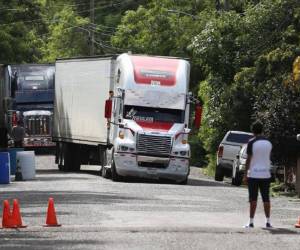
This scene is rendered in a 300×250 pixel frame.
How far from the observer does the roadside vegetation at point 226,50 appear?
112ft

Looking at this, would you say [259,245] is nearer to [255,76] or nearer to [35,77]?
[255,76]

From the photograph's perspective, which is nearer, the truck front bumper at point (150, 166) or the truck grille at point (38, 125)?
the truck front bumper at point (150, 166)

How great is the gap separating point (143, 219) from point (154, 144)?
44.0 feet

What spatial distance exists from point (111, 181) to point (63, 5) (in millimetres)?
55658

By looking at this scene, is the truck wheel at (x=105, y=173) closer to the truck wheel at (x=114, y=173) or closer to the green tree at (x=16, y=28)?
the truck wheel at (x=114, y=173)

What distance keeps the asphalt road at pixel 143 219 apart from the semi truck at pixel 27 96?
20.0 metres

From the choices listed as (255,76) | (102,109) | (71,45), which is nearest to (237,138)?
(255,76)

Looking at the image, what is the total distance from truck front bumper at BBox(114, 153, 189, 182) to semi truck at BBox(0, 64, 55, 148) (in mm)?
17769

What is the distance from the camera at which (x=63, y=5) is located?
87.0 metres

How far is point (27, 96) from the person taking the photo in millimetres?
51031

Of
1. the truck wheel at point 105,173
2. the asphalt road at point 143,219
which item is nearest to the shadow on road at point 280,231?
the asphalt road at point 143,219

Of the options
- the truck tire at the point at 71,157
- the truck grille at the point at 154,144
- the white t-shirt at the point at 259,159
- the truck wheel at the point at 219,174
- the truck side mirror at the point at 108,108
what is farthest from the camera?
the truck tire at the point at 71,157

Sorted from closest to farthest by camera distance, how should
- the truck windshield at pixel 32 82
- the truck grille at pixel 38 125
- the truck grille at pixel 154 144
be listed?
1. the truck grille at pixel 154 144
2. the truck windshield at pixel 32 82
3. the truck grille at pixel 38 125

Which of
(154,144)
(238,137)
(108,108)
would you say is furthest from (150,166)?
(238,137)
